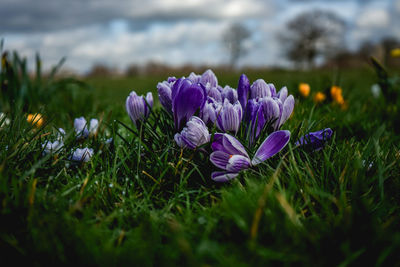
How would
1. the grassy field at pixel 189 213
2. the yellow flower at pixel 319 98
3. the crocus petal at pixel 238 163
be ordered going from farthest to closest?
1. the yellow flower at pixel 319 98
2. the crocus petal at pixel 238 163
3. the grassy field at pixel 189 213

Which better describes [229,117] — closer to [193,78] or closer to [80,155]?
[193,78]

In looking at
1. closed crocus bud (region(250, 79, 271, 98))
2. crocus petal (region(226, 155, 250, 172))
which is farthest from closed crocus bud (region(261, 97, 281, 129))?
crocus petal (region(226, 155, 250, 172))

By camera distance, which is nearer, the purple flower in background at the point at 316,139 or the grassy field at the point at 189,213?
the grassy field at the point at 189,213

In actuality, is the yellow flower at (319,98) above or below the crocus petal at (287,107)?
below

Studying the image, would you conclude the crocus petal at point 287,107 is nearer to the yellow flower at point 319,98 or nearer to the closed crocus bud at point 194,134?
the closed crocus bud at point 194,134

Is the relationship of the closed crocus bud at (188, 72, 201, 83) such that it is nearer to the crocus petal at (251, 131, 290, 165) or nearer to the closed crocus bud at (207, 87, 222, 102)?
the closed crocus bud at (207, 87, 222, 102)

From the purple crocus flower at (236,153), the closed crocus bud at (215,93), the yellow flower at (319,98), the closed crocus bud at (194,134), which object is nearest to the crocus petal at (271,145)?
the purple crocus flower at (236,153)
